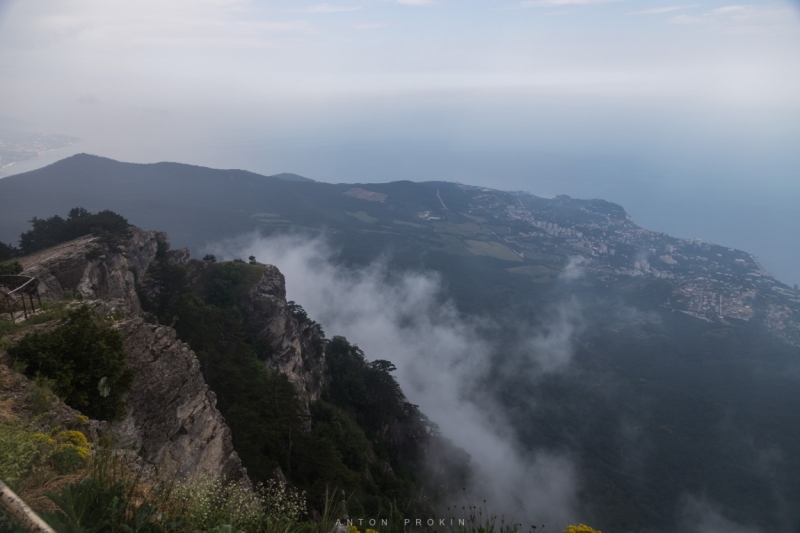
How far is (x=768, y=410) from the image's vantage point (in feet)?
156

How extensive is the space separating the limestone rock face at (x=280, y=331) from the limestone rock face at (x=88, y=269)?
7.87 metres

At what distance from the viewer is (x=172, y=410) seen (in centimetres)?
1183

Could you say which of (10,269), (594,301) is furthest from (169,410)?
(594,301)

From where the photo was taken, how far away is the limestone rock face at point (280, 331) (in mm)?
30344

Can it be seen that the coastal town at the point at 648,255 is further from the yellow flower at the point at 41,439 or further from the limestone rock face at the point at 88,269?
the yellow flower at the point at 41,439

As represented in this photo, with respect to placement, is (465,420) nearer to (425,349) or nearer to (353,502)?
(425,349)

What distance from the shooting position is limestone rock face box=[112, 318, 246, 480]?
1091 cm

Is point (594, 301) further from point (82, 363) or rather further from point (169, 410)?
point (82, 363)

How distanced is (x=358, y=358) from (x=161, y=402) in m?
31.5

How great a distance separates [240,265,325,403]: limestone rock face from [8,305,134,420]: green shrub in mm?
19140

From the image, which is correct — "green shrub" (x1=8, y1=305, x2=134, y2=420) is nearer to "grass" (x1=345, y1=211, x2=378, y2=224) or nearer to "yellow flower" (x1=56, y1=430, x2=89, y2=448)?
"yellow flower" (x1=56, y1=430, x2=89, y2=448)

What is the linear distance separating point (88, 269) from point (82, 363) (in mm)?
15342

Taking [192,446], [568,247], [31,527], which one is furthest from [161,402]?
[568,247]

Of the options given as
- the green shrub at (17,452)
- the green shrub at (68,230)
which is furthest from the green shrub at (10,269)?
the green shrub at (17,452)
